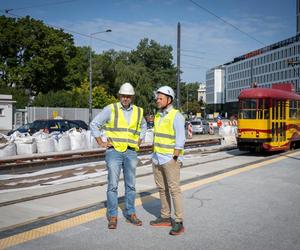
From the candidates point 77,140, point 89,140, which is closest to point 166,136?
point 77,140

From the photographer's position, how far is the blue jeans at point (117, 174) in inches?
238

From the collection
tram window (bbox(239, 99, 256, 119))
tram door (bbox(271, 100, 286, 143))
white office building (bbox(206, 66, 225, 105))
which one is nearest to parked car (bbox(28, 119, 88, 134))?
tram window (bbox(239, 99, 256, 119))

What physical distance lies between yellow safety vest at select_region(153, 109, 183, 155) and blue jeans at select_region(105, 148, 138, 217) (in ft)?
1.34

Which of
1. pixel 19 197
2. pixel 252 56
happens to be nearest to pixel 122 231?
pixel 19 197

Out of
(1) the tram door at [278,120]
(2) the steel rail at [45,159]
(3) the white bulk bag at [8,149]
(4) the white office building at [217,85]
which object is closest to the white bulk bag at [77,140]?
(2) the steel rail at [45,159]

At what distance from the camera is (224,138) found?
2722cm

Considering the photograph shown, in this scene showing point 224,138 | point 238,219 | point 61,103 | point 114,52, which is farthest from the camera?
point 114,52

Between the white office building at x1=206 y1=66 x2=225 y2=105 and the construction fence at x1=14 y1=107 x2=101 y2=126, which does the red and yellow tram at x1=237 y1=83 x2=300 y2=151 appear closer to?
the construction fence at x1=14 y1=107 x2=101 y2=126

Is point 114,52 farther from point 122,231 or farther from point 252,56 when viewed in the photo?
point 122,231

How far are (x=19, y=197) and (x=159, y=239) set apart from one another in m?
3.84

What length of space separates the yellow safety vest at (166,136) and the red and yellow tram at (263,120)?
483 inches

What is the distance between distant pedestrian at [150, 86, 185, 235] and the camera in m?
5.91

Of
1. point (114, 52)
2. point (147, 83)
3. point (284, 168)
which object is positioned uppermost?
point (114, 52)

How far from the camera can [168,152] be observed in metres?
5.96
